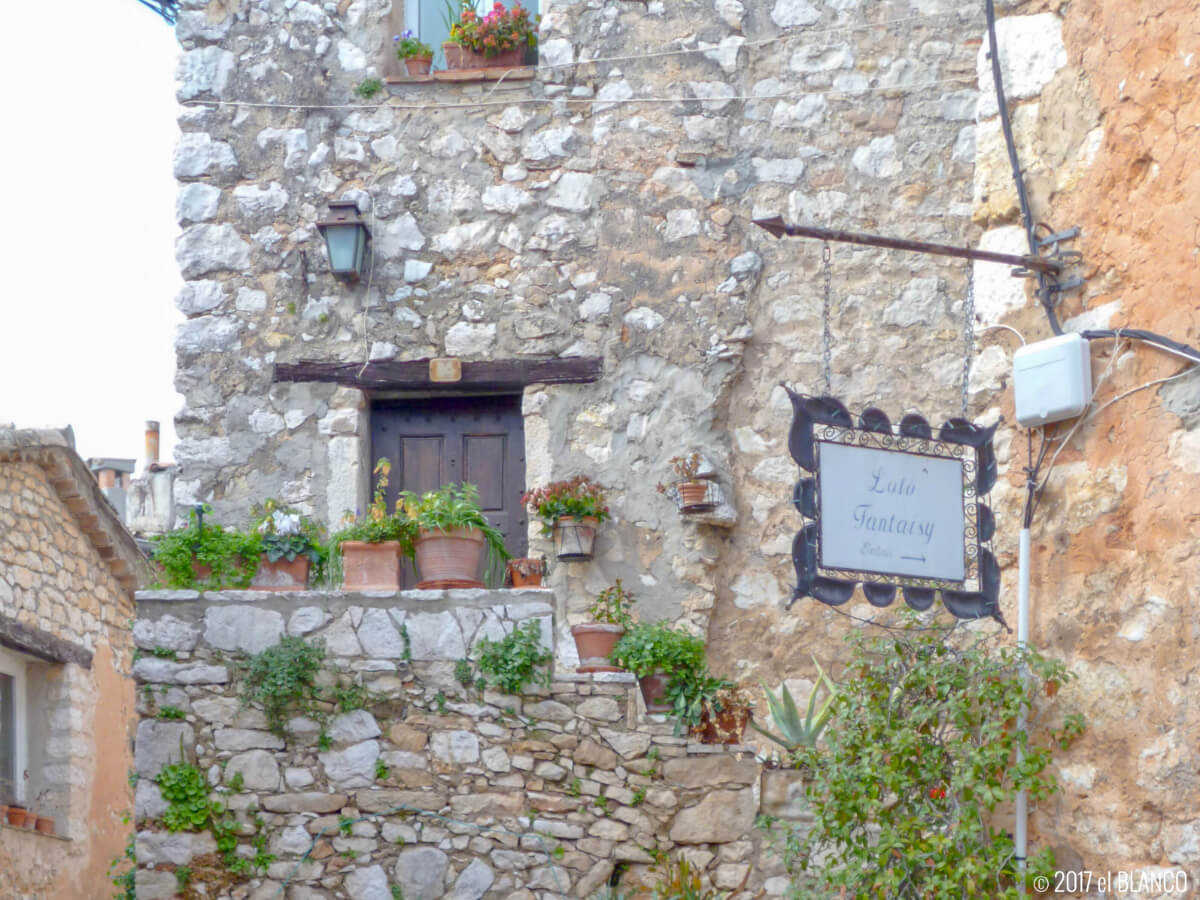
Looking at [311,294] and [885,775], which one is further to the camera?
[311,294]

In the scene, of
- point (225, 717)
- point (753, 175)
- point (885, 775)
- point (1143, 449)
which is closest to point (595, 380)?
point (753, 175)

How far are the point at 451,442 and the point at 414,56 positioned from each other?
218 centimetres

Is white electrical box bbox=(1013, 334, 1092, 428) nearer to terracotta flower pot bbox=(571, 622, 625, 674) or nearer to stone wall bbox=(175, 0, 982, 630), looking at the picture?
terracotta flower pot bbox=(571, 622, 625, 674)

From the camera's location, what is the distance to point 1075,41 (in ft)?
16.2

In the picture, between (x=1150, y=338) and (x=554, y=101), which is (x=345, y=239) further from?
(x=1150, y=338)

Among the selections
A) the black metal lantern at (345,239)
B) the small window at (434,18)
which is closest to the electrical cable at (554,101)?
the small window at (434,18)

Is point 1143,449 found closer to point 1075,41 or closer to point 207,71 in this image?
point 1075,41

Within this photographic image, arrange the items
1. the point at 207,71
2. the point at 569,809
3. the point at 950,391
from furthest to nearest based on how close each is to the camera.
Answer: the point at 207,71 → the point at 950,391 → the point at 569,809

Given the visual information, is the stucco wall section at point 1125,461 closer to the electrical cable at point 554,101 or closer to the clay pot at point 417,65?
the electrical cable at point 554,101

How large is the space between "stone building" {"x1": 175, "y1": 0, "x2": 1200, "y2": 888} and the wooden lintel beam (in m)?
0.02

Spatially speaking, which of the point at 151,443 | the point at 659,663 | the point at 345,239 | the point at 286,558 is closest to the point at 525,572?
the point at 659,663

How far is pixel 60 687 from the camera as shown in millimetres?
9969

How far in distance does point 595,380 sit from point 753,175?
1.45 metres

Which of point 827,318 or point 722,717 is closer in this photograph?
point 827,318
